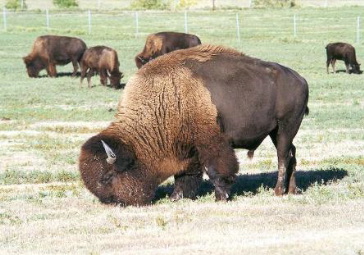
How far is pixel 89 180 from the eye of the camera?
1111cm

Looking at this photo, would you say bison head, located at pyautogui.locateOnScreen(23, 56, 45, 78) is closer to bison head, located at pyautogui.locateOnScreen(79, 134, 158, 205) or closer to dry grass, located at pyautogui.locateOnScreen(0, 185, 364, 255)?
dry grass, located at pyautogui.locateOnScreen(0, 185, 364, 255)

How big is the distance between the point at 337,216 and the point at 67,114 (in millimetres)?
14222

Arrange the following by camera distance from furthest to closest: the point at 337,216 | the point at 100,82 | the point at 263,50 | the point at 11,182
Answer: the point at 263,50
the point at 100,82
the point at 11,182
the point at 337,216

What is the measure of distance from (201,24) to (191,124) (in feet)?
180

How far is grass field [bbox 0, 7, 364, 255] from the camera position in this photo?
30.3ft

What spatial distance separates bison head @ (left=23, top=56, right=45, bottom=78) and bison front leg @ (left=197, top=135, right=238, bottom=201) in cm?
2593

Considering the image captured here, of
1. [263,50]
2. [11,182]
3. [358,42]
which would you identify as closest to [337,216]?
[11,182]

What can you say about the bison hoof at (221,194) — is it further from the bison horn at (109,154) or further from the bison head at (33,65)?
the bison head at (33,65)

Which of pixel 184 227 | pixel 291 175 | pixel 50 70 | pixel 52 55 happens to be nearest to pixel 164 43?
pixel 52 55

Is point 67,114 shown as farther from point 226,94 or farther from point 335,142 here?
point 226,94

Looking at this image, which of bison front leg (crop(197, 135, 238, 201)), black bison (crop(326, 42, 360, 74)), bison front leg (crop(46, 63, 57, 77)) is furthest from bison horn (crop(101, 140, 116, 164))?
black bison (crop(326, 42, 360, 74))

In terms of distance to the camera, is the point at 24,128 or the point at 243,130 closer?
the point at 243,130

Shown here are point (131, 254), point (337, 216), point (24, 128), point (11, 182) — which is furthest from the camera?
point (24, 128)

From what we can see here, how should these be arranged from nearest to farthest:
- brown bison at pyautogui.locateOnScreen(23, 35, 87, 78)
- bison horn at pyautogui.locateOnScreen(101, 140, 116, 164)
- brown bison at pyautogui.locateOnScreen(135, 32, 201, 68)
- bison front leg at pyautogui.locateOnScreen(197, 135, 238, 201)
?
1. bison horn at pyautogui.locateOnScreen(101, 140, 116, 164)
2. bison front leg at pyautogui.locateOnScreen(197, 135, 238, 201)
3. brown bison at pyautogui.locateOnScreen(23, 35, 87, 78)
4. brown bison at pyautogui.locateOnScreen(135, 32, 201, 68)
